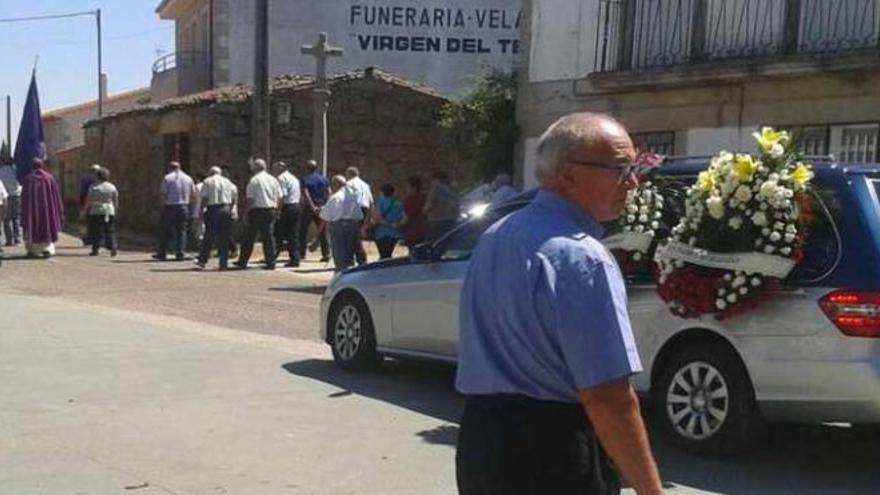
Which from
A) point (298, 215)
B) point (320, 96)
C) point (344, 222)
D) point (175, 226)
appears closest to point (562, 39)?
point (344, 222)

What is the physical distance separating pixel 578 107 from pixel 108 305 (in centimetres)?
749

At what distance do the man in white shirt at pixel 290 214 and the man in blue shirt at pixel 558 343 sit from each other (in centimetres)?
1614

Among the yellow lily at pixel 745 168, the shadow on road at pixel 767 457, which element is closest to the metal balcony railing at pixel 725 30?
the shadow on road at pixel 767 457

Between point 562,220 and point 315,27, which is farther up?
point 315,27

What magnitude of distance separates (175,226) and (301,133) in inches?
192

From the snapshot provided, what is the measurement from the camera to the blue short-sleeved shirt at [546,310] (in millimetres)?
2723

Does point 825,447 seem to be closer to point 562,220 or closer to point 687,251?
point 687,251

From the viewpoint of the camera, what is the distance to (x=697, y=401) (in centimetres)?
671

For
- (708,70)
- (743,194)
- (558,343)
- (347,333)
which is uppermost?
(708,70)

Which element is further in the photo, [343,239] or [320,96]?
[320,96]

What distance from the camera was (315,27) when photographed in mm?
36344

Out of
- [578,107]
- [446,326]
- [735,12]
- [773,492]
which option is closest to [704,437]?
[773,492]

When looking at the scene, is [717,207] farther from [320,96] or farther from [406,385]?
[320,96]

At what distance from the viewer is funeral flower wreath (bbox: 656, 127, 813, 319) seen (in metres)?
6.27
